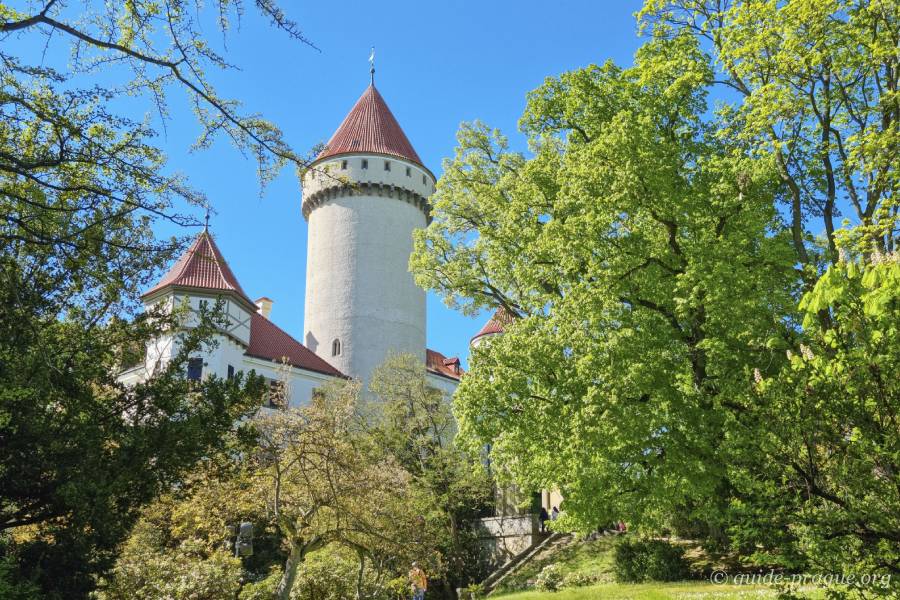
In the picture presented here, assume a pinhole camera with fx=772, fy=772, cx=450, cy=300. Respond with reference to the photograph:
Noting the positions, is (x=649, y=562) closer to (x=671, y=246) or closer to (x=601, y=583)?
(x=601, y=583)

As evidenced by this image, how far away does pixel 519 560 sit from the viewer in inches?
1074

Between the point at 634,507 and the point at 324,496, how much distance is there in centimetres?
619

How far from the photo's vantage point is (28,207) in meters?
9.11

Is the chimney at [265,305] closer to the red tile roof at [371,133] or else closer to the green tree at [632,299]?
the red tile roof at [371,133]

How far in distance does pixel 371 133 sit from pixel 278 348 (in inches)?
599

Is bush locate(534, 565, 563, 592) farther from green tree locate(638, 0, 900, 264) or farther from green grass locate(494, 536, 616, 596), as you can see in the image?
green tree locate(638, 0, 900, 264)

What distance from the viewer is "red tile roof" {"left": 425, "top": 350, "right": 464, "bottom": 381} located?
154 ft

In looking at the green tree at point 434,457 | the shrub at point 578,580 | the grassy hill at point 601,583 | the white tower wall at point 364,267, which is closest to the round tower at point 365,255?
the white tower wall at point 364,267

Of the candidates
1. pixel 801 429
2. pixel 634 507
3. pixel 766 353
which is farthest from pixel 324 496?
pixel 801 429

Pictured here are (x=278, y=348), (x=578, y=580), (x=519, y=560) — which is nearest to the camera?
(x=578, y=580)

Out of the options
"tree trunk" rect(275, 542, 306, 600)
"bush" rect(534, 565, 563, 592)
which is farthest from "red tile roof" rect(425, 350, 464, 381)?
"tree trunk" rect(275, 542, 306, 600)

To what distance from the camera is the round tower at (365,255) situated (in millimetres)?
42750

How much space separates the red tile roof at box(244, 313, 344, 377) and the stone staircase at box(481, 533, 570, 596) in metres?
15.4

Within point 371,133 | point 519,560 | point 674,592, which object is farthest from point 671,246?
point 371,133
